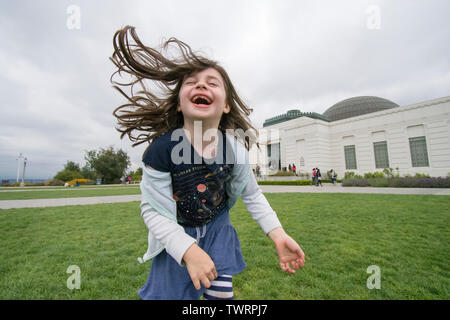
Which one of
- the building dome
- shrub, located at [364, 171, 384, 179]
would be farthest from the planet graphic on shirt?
the building dome

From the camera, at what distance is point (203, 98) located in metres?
1.39

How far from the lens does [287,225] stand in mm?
5176

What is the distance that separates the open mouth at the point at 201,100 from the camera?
138cm

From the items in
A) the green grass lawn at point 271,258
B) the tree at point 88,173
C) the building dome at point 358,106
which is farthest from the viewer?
the tree at point 88,173

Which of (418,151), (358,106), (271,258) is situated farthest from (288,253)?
(358,106)

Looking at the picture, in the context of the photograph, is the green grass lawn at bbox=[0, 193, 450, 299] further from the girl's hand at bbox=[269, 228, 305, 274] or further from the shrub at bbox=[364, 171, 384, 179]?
the shrub at bbox=[364, 171, 384, 179]

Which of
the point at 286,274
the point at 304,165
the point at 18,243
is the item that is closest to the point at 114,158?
the point at 304,165

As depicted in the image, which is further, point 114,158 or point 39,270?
point 114,158

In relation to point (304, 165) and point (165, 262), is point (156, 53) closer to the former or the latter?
point (165, 262)

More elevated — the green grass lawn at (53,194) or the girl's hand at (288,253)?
the girl's hand at (288,253)

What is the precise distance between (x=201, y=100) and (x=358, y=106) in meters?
41.5

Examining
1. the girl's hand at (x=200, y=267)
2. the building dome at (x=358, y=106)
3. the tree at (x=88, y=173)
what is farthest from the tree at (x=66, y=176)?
the girl's hand at (x=200, y=267)

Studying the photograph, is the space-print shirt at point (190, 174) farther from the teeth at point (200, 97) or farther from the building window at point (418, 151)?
the building window at point (418, 151)

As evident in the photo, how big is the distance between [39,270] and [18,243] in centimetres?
176
